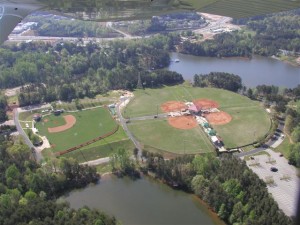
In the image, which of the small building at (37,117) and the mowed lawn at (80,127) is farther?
the small building at (37,117)

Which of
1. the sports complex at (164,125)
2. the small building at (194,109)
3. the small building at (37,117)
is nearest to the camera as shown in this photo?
the sports complex at (164,125)

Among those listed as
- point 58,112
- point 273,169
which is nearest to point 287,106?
point 273,169

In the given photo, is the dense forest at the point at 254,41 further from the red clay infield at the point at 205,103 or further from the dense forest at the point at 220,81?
the red clay infield at the point at 205,103

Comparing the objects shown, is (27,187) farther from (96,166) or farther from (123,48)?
(123,48)

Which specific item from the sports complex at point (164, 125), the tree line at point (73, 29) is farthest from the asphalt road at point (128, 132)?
the tree line at point (73, 29)

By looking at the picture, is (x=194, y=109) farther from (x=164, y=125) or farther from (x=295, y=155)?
(x=295, y=155)

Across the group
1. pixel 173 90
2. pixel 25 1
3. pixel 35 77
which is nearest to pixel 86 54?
pixel 35 77

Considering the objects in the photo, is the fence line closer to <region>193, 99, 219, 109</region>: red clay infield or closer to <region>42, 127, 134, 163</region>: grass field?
<region>42, 127, 134, 163</region>: grass field
